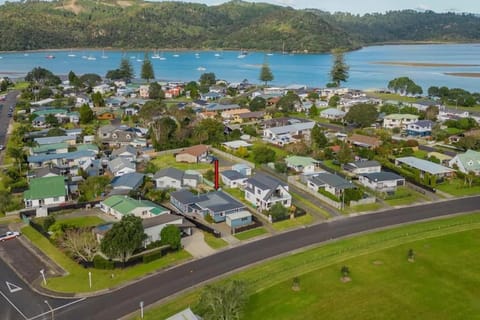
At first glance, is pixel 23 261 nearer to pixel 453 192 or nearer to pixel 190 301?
pixel 190 301

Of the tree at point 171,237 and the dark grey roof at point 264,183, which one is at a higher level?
the dark grey roof at point 264,183

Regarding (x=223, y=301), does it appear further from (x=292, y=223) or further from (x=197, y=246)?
(x=292, y=223)

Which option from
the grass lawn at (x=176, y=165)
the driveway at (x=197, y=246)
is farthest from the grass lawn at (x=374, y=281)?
the grass lawn at (x=176, y=165)

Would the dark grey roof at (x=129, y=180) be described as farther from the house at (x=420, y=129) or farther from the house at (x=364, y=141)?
the house at (x=420, y=129)

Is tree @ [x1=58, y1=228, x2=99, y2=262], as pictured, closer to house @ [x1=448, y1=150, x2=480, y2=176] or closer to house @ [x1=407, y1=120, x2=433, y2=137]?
house @ [x1=448, y1=150, x2=480, y2=176]

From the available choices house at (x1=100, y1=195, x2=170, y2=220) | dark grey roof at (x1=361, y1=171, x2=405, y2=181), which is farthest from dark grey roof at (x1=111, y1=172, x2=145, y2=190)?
dark grey roof at (x1=361, y1=171, x2=405, y2=181)

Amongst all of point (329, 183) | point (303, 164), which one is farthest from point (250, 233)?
point (303, 164)
